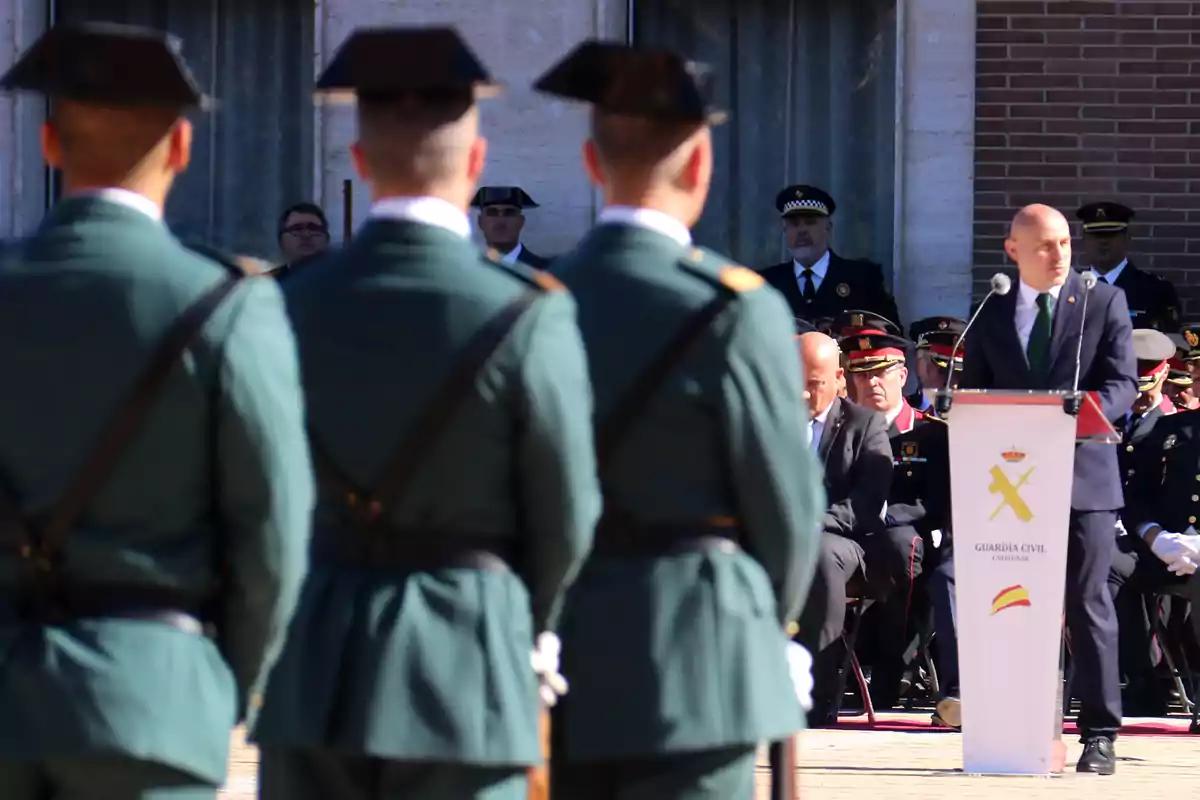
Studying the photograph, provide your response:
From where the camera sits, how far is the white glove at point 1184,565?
11477 mm

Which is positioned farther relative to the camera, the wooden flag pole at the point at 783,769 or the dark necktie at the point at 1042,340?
the dark necktie at the point at 1042,340

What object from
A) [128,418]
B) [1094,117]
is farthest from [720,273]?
[1094,117]

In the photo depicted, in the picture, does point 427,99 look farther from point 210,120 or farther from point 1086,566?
point 210,120

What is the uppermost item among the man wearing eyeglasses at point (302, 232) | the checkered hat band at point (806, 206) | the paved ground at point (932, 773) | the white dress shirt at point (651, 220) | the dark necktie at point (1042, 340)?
the checkered hat band at point (806, 206)

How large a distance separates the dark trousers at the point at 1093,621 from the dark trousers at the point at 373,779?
516cm

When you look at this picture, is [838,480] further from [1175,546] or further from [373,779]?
[373,779]

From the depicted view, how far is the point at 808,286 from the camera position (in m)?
13.7

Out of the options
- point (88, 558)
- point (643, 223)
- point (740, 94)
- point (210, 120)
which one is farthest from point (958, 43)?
point (88, 558)

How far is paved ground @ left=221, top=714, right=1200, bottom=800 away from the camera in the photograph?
8969 millimetres

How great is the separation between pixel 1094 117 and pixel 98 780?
11.6 meters

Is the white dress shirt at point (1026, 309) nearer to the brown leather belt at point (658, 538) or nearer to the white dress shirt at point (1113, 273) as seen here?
the white dress shirt at point (1113, 273)

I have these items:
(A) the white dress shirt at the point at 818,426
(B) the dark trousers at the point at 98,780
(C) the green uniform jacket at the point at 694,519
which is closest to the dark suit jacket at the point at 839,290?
(A) the white dress shirt at the point at 818,426

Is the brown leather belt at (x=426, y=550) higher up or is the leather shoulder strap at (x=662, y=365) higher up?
the leather shoulder strap at (x=662, y=365)

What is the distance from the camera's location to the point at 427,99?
188 inches
